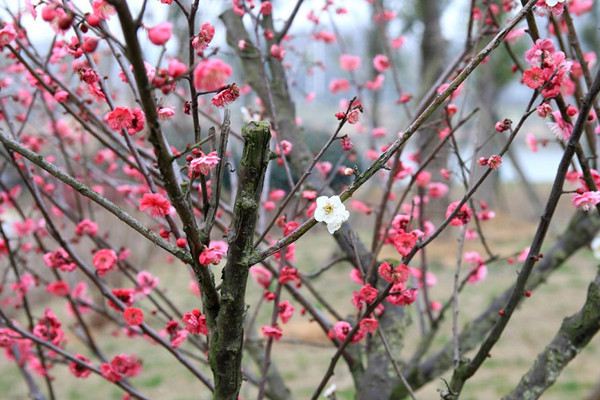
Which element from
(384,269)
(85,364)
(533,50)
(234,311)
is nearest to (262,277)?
(85,364)

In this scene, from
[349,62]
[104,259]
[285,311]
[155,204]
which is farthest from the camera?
[349,62]

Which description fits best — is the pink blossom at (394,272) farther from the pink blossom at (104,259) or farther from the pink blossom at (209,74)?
the pink blossom at (104,259)

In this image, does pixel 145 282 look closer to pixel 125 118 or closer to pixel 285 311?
pixel 285 311

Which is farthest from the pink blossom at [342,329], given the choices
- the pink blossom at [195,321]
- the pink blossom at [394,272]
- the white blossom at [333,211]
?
the white blossom at [333,211]

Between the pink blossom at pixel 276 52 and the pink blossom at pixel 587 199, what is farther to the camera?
the pink blossom at pixel 276 52

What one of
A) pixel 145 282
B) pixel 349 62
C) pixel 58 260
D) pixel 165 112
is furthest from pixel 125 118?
pixel 349 62

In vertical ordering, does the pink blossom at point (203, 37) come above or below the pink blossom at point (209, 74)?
above

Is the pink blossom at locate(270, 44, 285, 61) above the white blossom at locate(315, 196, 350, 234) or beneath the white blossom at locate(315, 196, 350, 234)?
above

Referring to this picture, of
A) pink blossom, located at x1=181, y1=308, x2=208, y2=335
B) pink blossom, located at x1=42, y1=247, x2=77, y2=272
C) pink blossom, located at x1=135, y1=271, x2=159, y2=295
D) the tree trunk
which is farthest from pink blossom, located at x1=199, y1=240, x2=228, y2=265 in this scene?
pink blossom, located at x1=135, y1=271, x2=159, y2=295

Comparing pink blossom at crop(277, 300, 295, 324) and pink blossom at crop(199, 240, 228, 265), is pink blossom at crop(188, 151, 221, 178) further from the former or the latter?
pink blossom at crop(277, 300, 295, 324)

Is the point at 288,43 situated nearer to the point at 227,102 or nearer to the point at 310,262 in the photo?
the point at 227,102

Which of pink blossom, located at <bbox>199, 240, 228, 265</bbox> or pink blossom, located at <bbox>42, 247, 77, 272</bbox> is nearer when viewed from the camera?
pink blossom, located at <bbox>199, 240, 228, 265</bbox>

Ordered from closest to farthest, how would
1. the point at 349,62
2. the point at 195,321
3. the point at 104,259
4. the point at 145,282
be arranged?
the point at 195,321 < the point at 104,259 < the point at 145,282 < the point at 349,62

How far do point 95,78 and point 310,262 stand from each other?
29.1ft
